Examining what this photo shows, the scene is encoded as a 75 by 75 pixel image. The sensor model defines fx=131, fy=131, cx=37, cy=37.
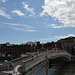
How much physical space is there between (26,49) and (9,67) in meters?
83.5

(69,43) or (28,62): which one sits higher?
(69,43)

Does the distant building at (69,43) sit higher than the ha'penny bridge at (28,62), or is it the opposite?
the distant building at (69,43)

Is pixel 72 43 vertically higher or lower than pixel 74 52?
higher

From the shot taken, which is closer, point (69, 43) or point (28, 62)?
point (28, 62)

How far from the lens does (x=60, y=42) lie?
9631 centimetres

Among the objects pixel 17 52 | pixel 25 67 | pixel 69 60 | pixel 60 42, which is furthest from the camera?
pixel 17 52

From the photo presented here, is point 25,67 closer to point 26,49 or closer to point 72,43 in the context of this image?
point 72,43

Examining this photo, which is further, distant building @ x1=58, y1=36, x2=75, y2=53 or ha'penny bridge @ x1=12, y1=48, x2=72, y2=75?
distant building @ x1=58, y1=36, x2=75, y2=53

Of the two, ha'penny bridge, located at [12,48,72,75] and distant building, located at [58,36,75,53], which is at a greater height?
distant building, located at [58,36,75,53]

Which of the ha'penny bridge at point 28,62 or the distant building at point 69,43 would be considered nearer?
the ha'penny bridge at point 28,62

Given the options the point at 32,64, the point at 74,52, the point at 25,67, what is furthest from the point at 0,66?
the point at 74,52

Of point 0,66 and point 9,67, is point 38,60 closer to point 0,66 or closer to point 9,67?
point 9,67

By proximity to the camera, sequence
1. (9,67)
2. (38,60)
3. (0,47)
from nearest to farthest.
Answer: (9,67)
(38,60)
(0,47)

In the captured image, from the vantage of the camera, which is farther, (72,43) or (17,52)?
(17,52)
